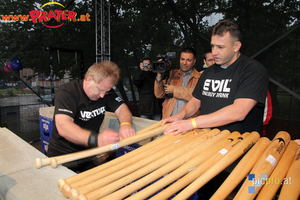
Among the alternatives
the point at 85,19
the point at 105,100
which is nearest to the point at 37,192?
the point at 105,100

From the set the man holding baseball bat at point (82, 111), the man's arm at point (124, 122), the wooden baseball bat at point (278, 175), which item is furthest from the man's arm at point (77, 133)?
the wooden baseball bat at point (278, 175)

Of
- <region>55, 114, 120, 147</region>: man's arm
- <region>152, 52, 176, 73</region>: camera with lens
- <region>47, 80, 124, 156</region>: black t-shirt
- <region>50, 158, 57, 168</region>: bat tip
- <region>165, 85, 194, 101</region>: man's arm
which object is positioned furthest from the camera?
<region>152, 52, 176, 73</region>: camera with lens

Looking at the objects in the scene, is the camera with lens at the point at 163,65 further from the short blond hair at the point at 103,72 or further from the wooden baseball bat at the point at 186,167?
the wooden baseball bat at the point at 186,167

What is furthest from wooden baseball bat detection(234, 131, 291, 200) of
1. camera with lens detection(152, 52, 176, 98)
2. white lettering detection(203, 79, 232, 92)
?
camera with lens detection(152, 52, 176, 98)

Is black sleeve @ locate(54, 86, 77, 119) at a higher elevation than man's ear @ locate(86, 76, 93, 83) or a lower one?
lower

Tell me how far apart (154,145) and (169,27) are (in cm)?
564

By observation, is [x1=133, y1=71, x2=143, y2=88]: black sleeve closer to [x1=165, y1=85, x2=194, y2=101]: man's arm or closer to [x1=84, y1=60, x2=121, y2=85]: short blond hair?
[x1=165, y1=85, x2=194, y2=101]: man's arm

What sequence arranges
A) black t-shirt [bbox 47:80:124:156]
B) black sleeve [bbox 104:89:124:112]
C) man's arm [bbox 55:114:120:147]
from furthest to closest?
black sleeve [bbox 104:89:124:112] < black t-shirt [bbox 47:80:124:156] < man's arm [bbox 55:114:120:147]

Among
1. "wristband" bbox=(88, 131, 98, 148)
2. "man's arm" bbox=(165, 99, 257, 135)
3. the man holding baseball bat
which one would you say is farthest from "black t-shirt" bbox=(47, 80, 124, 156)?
"man's arm" bbox=(165, 99, 257, 135)

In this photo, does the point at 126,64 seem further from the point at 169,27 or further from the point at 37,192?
the point at 37,192

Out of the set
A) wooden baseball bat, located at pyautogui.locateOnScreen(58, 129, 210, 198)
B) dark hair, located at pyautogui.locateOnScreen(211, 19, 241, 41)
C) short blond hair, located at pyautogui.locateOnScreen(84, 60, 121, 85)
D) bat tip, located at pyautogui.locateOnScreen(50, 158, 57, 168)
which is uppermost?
dark hair, located at pyautogui.locateOnScreen(211, 19, 241, 41)

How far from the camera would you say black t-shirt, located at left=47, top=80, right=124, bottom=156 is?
1.56 m

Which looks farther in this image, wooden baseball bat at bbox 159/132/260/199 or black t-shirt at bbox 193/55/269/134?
black t-shirt at bbox 193/55/269/134

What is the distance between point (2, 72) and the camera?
627 centimetres
